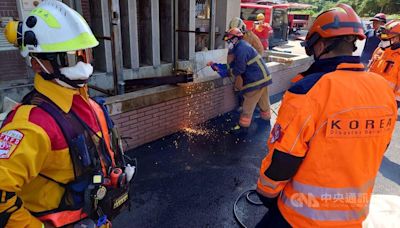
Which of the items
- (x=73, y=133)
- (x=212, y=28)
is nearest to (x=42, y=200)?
(x=73, y=133)

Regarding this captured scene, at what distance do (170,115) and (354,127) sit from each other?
377 centimetres

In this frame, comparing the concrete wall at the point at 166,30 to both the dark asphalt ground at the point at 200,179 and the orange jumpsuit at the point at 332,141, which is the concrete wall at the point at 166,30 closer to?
the dark asphalt ground at the point at 200,179

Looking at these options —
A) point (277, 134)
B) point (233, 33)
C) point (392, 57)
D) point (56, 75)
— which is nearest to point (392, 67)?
point (392, 57)

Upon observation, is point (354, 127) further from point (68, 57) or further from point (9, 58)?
point (9, 58)

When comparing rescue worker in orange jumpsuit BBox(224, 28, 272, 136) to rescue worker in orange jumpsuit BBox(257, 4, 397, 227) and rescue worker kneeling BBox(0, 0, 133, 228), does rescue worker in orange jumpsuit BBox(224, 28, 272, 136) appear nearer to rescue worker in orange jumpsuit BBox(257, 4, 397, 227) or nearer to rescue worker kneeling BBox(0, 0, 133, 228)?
rescue worker in orange jumpsuit BBox(257, 4, 397, 227)

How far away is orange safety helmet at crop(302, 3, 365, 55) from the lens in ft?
5.76

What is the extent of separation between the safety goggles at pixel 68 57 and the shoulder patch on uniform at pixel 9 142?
44 centimetres

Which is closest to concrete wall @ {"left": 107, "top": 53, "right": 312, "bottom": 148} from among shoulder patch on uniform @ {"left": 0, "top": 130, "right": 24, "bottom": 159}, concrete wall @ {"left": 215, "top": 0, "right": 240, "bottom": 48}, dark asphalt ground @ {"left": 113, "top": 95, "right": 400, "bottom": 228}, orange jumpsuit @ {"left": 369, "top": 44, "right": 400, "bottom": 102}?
dark asphalt ground @ {"left": 113, "top": 95, "right": 400, "bottom": 228}

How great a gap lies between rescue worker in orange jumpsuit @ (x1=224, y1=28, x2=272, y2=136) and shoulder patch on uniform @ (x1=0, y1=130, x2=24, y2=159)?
4.35 metres

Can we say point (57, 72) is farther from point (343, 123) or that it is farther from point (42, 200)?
point (343, 123)

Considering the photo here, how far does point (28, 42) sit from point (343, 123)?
172cm

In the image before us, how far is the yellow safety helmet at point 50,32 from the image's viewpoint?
1.57 m

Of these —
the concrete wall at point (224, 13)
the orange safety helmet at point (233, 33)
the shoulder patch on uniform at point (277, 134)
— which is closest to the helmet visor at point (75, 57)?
the shoulder patch on uniform at point (277, 134)

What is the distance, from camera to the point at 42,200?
5.18 feet
